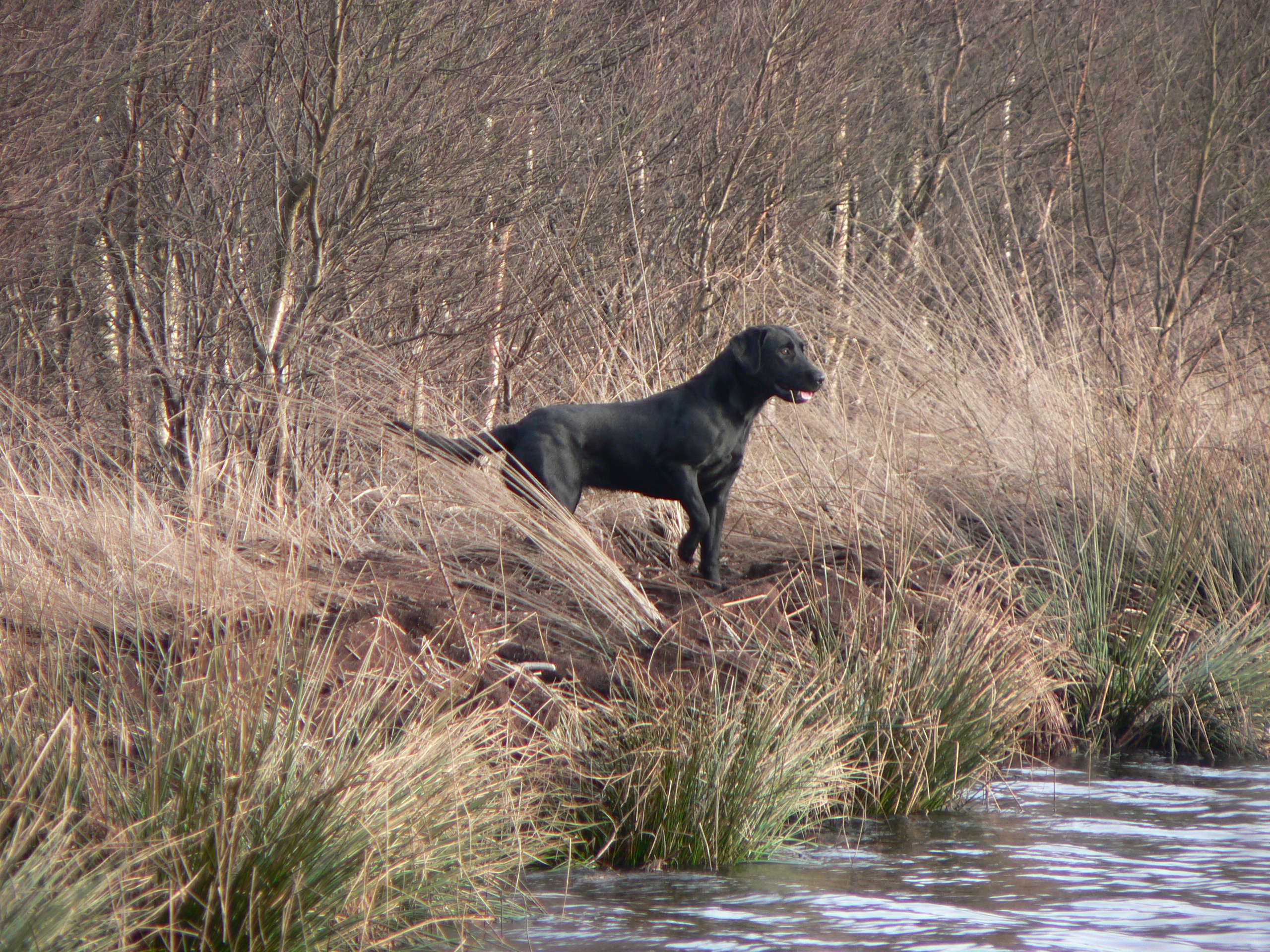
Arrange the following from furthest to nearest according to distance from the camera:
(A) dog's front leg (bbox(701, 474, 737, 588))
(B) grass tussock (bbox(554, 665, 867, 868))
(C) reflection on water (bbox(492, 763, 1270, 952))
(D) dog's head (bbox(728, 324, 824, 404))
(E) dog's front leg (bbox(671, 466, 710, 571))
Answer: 1. (A) dog's front leg (bbox(701, 474, 737, 588))
2. (E) dog's front leg (bbox(671, 466, 710, 571))
3. (D) dog's head (bbox(728, 324, 824, 404))
4. (B) grass tussock (bbox(554, 665, 867, 868))
5. (C) reflection on water (bbox(492, 763, 1270, 952))

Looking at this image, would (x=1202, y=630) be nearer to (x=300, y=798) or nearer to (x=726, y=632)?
(x=726, y=632)

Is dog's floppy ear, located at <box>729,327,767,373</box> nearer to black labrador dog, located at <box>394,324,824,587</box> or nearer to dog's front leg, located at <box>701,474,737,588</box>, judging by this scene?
black labrador dog, located at <box>394,324,824,587</box>

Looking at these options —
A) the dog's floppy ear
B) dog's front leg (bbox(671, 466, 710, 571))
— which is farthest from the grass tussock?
the dog's floppy ear

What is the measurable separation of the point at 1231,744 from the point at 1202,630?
0.60 m

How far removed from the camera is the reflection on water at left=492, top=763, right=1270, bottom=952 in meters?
3.68

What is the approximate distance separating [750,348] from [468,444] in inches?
51.9

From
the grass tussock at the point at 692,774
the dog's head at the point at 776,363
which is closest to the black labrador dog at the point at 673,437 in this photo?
the dog's head at the point at 776,363

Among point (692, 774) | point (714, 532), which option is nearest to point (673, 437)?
point (714, 532)

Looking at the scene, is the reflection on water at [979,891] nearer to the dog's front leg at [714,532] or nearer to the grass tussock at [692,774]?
the grass tussock at [692,774]

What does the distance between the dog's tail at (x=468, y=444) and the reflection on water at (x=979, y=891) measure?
2344 mm

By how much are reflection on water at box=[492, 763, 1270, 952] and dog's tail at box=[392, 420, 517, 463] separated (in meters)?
2.34

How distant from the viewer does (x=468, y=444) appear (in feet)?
20.6

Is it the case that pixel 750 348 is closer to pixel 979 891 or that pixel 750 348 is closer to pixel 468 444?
pixel 468 444

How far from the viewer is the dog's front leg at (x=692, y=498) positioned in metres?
6.16
